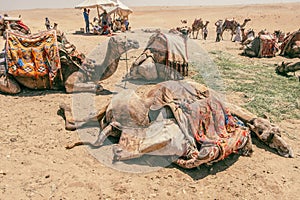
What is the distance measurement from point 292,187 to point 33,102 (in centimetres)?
506

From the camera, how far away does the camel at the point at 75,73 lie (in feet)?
21.1

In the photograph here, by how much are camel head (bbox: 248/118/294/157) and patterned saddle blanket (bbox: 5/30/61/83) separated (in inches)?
167

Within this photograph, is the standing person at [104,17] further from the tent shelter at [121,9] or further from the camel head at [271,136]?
the camel head at [271,136]

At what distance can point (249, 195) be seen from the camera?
11.5ft

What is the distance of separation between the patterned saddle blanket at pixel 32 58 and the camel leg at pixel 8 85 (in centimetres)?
25

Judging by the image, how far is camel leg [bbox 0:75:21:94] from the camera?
6.38 meters

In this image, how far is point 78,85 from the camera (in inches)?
253

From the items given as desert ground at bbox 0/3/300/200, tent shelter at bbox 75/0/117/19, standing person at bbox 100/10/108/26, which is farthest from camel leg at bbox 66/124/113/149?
tent shelter at bbox 75/0/117/19

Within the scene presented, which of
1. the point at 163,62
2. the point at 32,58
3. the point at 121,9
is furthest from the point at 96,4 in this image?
the point at 32,58

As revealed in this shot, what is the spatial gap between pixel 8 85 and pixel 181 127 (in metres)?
4.36

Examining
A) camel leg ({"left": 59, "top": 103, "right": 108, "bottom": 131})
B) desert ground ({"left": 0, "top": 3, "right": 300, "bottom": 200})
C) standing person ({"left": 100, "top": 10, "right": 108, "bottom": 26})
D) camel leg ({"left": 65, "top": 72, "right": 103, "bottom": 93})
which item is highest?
standing person ({"left": 100, "top": 10, "right": 108, "bottom": 26})

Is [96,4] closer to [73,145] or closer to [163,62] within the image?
[163,62]

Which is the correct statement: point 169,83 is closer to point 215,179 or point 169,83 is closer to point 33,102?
point 215,179

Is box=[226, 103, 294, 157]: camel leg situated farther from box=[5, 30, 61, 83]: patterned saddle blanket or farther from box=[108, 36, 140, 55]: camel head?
box=[5, 30, 61, 83]: patterned saddle blanket
